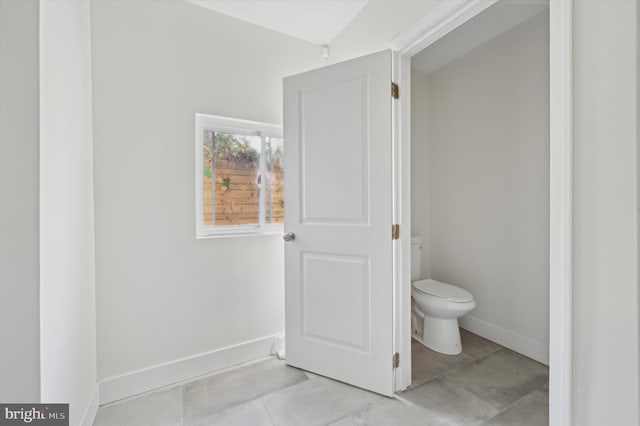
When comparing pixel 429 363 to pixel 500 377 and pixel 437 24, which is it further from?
pixel 437 24

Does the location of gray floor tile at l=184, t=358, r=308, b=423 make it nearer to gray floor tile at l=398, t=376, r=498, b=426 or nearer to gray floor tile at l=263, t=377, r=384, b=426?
gray floor tile at l=263, t=377, r=384, b=426

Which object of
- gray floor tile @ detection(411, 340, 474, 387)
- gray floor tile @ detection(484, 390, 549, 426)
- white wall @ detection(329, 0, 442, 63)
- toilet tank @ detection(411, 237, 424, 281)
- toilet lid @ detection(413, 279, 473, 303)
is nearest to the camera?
gray floor tile @ detection(484, 390, 549, 426)

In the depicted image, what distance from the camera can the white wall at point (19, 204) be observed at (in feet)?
2.82

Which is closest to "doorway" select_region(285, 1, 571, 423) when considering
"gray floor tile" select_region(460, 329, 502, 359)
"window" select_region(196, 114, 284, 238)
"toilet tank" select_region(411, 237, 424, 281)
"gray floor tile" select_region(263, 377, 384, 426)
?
"gray floor tile" select_region(263, 377, 384, 426)

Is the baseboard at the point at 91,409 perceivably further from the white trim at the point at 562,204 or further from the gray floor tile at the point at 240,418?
the white trim at the point at 562,204

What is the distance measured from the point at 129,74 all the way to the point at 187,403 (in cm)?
194

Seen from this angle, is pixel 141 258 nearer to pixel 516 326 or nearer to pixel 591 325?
pixel 591 325

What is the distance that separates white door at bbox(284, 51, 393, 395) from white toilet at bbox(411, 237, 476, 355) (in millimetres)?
662

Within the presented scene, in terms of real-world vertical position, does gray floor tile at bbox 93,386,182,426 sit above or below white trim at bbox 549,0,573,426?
below

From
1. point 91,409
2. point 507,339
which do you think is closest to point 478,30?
point 507,339

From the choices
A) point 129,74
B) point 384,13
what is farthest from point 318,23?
point 129,74

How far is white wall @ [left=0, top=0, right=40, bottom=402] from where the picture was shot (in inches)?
33.9

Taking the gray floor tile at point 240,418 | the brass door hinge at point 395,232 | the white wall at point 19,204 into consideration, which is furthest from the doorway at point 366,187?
the white wall at point 19,204

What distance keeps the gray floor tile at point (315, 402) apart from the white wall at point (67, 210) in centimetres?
94
